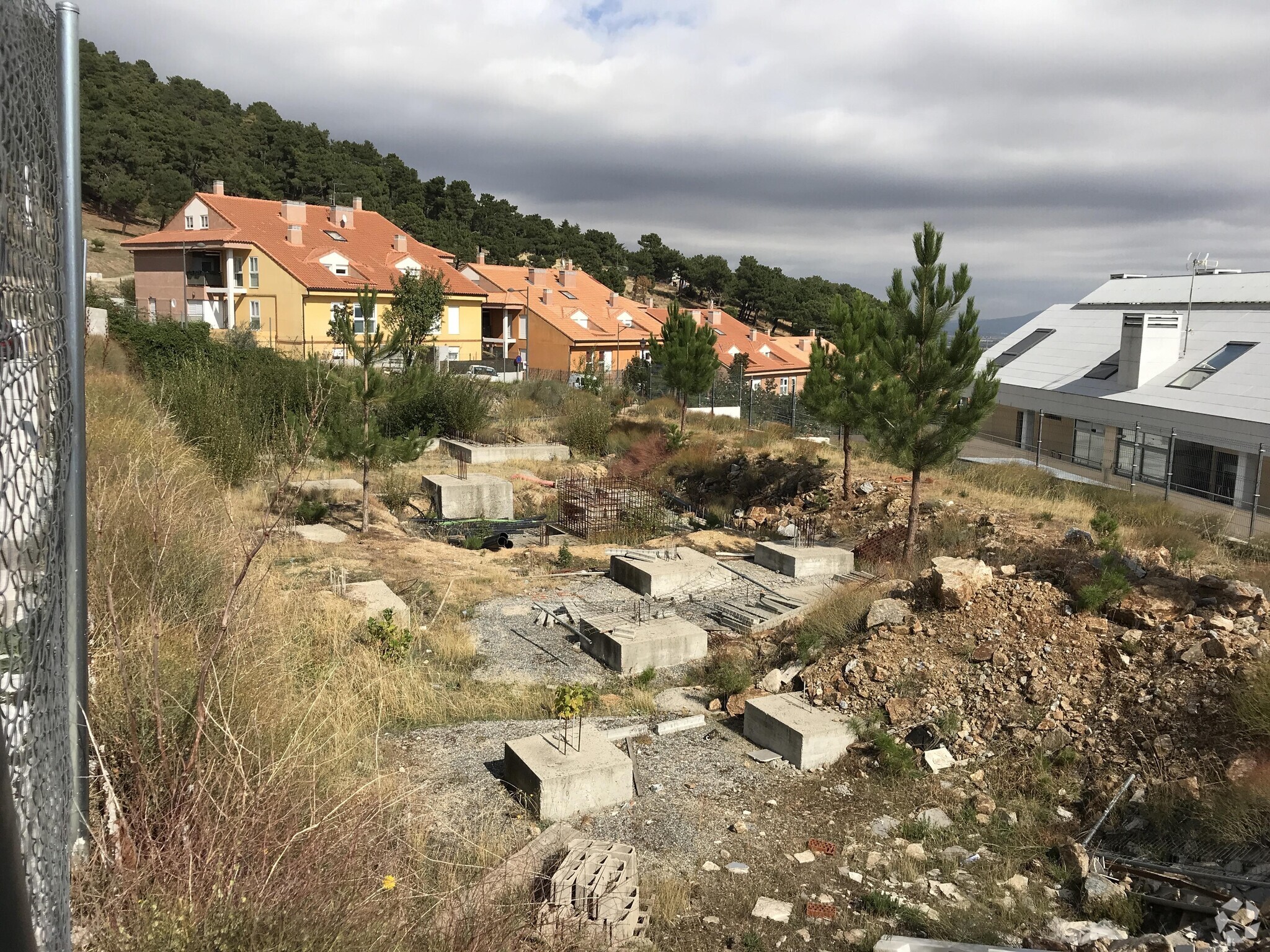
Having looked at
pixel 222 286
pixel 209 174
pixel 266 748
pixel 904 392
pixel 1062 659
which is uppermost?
pixel 209 174

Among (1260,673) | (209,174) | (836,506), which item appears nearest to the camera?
(1260,673)

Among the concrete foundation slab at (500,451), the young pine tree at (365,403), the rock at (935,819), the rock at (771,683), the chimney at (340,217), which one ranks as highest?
the chimney at (340,217)

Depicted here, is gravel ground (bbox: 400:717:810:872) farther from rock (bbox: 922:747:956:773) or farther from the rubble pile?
the rubble pile

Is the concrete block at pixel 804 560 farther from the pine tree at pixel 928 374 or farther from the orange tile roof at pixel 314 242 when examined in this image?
the orange tile roof at pixel 314 242

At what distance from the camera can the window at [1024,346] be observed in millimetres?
34781

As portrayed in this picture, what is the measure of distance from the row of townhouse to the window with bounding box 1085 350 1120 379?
13.7 metres

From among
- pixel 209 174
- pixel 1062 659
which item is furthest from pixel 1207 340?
pixel 209 174

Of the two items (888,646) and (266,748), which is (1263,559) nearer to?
(888,646)

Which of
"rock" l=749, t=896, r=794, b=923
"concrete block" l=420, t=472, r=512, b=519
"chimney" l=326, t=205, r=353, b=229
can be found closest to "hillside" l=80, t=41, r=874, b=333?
"chimney" l=326, t=205, r=353, b=229

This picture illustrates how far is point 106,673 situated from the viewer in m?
4.72

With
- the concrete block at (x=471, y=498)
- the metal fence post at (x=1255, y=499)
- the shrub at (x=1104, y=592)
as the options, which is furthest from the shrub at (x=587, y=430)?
the shrub at (x=1104, y=592)

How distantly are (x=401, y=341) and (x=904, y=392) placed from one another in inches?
347

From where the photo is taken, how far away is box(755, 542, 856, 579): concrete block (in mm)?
15445

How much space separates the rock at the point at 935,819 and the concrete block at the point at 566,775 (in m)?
2.48
